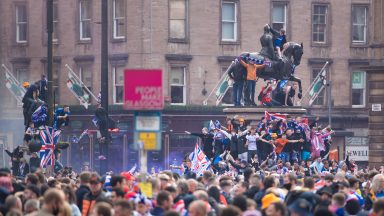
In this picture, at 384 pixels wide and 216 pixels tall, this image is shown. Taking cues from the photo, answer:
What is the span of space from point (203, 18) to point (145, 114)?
1714 inches

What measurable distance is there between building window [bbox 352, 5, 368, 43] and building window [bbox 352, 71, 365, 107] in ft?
5.16

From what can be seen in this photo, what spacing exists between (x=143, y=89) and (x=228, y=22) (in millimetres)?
44523

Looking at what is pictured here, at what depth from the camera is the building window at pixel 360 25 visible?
67.5 meters

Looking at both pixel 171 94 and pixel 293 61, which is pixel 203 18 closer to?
pixel 171 94

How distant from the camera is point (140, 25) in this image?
204ft

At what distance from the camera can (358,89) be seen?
6756 cm

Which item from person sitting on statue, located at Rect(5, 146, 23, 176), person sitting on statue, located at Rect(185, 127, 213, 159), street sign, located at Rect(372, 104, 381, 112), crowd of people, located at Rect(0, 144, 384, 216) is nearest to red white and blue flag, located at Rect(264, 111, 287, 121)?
person sitting on statue, located at Rect(185, 127, 213, 159)

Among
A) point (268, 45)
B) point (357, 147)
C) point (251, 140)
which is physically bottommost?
point (357, 147)

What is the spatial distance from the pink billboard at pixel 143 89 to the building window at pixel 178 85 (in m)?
42.8

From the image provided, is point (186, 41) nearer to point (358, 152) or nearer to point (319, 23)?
point (319, 23)

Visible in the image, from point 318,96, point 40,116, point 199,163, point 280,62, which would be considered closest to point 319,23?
point 318,96

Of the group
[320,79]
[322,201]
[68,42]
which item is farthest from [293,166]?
[68,42]

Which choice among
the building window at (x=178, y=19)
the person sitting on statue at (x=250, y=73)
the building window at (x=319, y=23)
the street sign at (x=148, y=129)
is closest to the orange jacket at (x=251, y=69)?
the person sitting on statue at (x=250, y=73)

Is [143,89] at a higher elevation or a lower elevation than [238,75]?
lower
